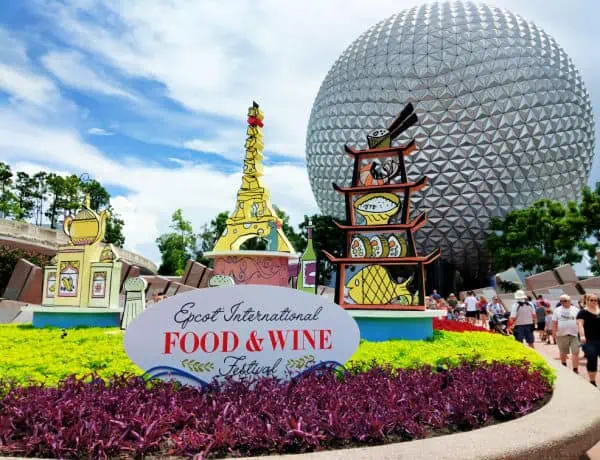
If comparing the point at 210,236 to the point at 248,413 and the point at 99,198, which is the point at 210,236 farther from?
the point at 248,413

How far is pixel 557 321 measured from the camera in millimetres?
9125

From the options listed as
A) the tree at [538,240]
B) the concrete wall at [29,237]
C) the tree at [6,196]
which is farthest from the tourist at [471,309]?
the tree at [6,196]

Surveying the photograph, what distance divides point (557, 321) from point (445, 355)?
11.1 ft

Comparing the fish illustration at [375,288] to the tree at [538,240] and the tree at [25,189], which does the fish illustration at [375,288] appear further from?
the tree at [25,189]

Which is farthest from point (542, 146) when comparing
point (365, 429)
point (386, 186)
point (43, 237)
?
point (365, 429)

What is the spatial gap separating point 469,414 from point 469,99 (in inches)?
1209

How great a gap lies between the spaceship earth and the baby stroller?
57.4ft

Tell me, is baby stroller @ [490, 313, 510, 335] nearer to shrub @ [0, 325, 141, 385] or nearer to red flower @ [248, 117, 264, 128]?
red flower @ [248, 117, 264, 128]

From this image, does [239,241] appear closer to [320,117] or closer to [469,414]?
[469,414]

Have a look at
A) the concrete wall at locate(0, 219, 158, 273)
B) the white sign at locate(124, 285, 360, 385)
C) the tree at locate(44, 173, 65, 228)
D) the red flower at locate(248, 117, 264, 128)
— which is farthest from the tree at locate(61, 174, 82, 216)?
the white sign at locate(124, 285, 360, 385)

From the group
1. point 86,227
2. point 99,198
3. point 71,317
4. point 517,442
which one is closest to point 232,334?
point 517,442

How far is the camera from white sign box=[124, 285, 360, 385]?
4.95 meters

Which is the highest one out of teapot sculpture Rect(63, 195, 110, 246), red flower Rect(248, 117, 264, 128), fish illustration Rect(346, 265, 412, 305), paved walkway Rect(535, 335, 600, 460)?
red flower Rect(248, 117, 264, 128)

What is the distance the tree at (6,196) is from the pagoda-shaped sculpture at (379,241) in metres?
35.0
